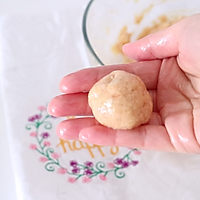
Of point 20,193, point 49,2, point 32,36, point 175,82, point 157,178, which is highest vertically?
point 49,2

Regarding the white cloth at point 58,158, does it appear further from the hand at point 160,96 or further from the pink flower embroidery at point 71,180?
the hand at point 160,96

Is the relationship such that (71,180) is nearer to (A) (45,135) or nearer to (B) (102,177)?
(B) (102,177)

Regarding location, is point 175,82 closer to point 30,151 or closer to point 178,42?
point 178,42

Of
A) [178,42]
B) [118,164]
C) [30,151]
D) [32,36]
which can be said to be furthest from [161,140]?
[32,36]

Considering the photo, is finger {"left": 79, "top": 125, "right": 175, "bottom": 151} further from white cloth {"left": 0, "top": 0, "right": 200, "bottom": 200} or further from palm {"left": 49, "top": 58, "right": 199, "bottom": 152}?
white cloth {"left": 0, "top": 0, "right": 200, "bottom": 200}

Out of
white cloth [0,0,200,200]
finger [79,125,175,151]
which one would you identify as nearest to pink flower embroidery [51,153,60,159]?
white cloth [0,0,200,200]

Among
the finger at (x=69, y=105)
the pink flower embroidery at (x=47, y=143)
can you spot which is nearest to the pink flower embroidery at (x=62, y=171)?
the pink flower embroidery at (x=47, y=143)
